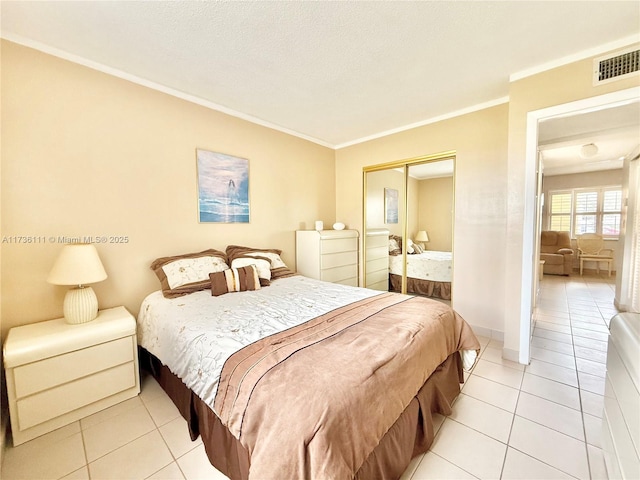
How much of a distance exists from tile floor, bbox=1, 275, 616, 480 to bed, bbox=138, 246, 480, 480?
105mm

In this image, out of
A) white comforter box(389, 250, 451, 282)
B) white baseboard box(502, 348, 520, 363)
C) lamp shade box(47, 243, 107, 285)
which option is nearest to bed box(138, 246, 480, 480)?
lamp shade box(47, 243, 107, 285)

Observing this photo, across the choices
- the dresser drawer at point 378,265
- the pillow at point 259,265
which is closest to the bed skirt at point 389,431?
the pillow at point 259,265

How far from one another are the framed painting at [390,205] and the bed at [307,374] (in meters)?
1.88

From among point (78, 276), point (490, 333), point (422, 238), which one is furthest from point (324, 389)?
point (422, 238)

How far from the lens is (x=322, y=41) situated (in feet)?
6.03

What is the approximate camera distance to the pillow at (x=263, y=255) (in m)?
2.84

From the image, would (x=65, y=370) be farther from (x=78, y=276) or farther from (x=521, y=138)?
(x=521, y=138)


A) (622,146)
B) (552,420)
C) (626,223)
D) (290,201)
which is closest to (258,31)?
(290,201)

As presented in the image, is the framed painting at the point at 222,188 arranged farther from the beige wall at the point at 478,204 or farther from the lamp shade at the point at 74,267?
the beige wall at the point at 478,204

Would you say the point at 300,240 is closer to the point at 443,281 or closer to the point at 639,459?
the point at 443,281

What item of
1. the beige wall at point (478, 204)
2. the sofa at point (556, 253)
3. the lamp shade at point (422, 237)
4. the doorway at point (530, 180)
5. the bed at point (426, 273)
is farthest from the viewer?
the sofa at point (556, 253)

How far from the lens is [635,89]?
179cm

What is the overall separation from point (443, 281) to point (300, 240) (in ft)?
6.56

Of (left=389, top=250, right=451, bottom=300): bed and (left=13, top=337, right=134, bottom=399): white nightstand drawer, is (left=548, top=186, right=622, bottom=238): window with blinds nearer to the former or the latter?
(left=389, top=250, right=451, bottom=300): bed
